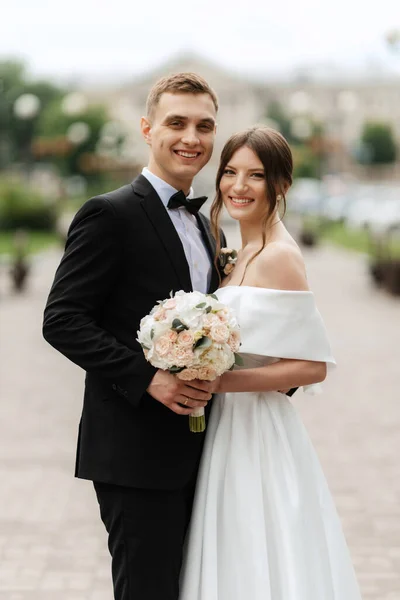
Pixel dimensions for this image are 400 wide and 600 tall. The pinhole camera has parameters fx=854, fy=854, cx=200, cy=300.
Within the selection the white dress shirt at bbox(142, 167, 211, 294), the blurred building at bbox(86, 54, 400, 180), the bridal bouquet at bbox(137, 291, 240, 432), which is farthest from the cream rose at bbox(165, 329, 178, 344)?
the blurred building at bbox(86, 54, 400, 180)

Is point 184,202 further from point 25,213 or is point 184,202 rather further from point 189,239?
point 25,213

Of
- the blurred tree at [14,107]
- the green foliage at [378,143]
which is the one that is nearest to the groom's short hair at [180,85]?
the blurred tree at [14,107]

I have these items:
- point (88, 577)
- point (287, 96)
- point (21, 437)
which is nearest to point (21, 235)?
point (21, 437)

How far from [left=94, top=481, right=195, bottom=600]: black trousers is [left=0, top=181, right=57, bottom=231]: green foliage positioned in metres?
35.8

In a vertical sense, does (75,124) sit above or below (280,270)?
above

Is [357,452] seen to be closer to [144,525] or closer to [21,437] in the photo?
[21,437]

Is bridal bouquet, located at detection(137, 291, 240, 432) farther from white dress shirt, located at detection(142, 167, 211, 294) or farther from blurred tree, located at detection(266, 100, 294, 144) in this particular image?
blurred tree, located at detection(266, 100, 294, 144)

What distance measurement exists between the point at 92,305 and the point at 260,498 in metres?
0.91

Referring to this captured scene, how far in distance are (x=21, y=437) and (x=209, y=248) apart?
4889mm

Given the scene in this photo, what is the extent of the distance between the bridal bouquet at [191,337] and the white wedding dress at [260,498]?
1.24ft

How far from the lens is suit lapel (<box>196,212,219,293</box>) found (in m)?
3.18

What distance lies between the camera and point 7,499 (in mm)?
6070

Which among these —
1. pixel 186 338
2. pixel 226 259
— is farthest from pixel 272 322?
pixel 186 338

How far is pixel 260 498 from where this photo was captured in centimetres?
303
